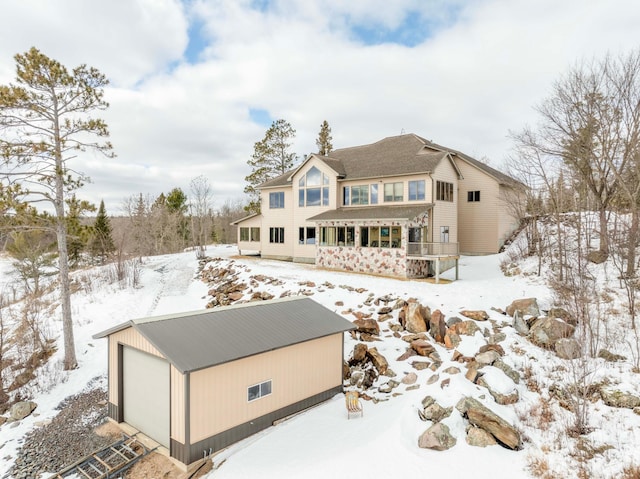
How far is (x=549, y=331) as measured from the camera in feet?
37.9

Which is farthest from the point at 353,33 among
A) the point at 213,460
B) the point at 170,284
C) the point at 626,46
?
the point at 170,284

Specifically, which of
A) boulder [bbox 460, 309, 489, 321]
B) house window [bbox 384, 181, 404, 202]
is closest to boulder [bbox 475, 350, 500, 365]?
boulder [bbox 460, 309, 489, 321]

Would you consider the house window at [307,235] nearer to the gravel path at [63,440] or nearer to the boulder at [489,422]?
the gravel path at [63,440]

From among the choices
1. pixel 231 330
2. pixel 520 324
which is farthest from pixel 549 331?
pixel 231 330

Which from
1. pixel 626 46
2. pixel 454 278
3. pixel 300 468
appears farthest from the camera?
pixel 454 278

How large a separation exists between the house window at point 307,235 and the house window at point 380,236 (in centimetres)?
514

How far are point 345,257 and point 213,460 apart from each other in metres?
14.7

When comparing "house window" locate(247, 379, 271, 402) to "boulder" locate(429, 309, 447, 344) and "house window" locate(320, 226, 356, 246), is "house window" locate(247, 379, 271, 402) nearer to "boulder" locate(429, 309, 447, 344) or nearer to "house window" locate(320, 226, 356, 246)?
"boulder" locate(429, 309, 447, 344)

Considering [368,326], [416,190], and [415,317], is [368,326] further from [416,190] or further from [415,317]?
[416,190]

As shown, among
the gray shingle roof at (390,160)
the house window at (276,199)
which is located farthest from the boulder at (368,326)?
the house window at (276,199)

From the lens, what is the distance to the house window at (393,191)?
2205 centimetres

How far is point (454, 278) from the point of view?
1977 centimetres

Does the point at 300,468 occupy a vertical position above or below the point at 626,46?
below

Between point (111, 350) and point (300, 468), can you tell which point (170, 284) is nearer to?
point (111, 350)
